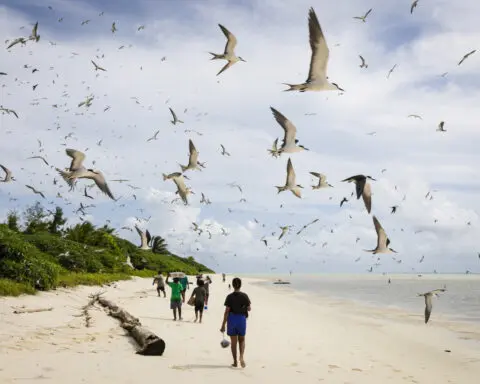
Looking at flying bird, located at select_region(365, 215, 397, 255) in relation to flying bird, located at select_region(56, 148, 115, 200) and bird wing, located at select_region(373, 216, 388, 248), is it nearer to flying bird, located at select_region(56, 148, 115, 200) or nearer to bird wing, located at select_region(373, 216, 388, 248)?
bird wing, located at select_region(373, 216, 388, 248)

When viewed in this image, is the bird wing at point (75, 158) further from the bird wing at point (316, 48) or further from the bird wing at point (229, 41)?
the bird wing at point (316, 48)

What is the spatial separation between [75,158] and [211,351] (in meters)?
5.99

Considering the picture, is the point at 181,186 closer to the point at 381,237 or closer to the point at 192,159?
the point at 192,159

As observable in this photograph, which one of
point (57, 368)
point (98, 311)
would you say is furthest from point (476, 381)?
point (98, 311)

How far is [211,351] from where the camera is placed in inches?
489

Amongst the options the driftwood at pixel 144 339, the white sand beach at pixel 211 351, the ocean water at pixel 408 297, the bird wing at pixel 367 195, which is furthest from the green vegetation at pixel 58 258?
the ocean water at pixel 408 297

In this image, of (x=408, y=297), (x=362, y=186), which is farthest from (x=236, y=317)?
(x=408, y=297)

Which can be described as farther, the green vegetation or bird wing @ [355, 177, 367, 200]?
the green vegetation

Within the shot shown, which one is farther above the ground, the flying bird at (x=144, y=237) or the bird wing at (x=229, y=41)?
the bird wing at (x=229, y=41)

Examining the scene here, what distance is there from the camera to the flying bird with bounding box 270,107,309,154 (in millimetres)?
13430

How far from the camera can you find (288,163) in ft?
50.0

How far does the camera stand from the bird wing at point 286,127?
13.4 meters

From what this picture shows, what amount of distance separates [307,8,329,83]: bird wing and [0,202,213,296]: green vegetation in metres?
14.6

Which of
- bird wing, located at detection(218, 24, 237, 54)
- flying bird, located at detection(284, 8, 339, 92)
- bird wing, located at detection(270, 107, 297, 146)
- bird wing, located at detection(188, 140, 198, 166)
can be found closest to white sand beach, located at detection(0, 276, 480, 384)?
bird wing, located at detection(188, 140, 198, 166)
